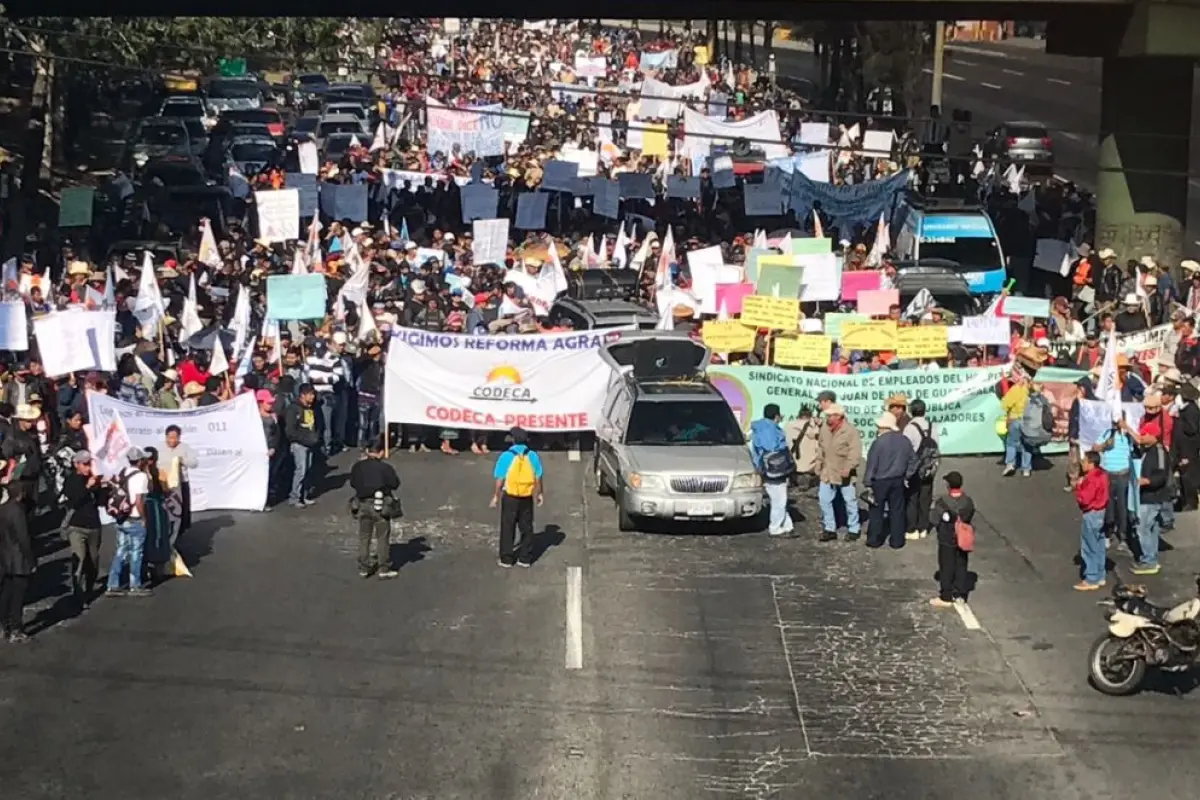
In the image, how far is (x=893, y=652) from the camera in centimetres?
1520

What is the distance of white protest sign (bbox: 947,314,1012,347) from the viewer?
23.5 metres

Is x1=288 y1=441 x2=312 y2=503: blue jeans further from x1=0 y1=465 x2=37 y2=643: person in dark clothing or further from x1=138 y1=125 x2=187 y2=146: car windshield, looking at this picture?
x1=138 y1=125 x2=187 y2=146: car windshield

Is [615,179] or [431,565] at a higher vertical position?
[615,179]

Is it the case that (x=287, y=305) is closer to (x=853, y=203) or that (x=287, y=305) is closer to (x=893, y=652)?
(x=893, y=652)

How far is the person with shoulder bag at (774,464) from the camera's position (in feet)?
62.2

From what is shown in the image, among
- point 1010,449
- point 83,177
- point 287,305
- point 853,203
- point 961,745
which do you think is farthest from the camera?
point 83,177

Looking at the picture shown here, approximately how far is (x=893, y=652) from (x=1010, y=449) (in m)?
7.35

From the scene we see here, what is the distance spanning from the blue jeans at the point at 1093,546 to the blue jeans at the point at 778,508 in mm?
3235

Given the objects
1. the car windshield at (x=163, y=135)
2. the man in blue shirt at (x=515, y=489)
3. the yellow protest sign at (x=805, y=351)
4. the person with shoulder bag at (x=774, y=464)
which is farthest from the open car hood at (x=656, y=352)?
the car windshield at (x=163, y=135)

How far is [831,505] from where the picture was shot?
747 inches

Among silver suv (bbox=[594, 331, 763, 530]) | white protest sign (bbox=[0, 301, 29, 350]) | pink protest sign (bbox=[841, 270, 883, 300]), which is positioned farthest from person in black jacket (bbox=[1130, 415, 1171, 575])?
white protest sign (bbox=[0, 301, 29, 350])

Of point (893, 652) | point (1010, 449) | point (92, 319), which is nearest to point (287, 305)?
point (92, 319)

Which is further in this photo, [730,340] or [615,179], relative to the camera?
[615,179]

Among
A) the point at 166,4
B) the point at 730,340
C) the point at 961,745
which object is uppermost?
the point at 166,4
